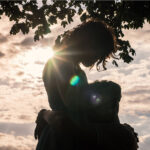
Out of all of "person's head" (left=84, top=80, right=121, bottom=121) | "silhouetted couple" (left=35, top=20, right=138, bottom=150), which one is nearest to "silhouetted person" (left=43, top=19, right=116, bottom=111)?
"silhouetted couple" (left=35, top=20, right=138, bottom=150)

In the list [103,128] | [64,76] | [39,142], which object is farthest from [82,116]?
[39,142]

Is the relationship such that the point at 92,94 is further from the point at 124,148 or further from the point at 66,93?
the point at 124,148

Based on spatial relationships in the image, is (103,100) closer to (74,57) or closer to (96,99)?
(96,99)

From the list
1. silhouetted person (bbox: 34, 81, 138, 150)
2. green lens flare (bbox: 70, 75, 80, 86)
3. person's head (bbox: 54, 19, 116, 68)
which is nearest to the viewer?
silhouetted person (bbox: 34, 81, 138, 150)

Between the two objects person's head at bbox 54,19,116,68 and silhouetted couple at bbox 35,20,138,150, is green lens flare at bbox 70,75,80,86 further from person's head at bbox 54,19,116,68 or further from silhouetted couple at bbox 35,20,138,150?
person's head at bbox 54,19,116,68

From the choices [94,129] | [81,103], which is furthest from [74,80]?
[94,129]

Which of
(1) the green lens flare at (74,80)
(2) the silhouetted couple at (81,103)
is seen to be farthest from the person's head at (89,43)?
(1) the green lens flare at (74,80)

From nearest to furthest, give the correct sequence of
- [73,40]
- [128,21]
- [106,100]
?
[106,100], [73,40], [128,21]

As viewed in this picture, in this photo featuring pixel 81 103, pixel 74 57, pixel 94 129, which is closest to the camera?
pixel 94 129

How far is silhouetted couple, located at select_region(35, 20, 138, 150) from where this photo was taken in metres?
2.35

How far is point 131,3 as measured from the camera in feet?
18.4

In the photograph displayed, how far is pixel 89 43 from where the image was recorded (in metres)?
3.01

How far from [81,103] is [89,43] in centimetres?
79

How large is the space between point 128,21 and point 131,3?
55cm
